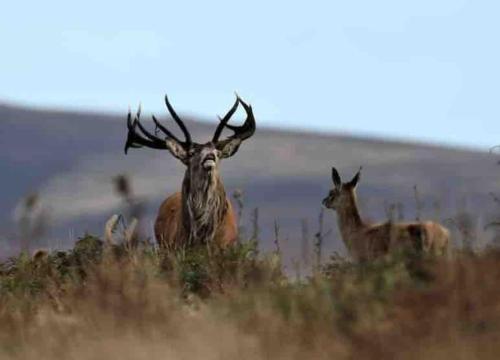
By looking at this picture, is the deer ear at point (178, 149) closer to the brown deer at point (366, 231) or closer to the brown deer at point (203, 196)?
the brown deer at point (203, 196)

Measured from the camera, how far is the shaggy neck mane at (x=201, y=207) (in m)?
20.9

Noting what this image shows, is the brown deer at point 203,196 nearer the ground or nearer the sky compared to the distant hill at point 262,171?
nearer the sky

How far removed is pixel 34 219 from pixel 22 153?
445 feet

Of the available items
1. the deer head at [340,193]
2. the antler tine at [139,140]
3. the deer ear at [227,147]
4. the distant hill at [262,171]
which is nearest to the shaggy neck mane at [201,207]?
the deer ear at [227,147]

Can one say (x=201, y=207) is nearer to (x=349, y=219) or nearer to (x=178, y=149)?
(x=178, y=149)

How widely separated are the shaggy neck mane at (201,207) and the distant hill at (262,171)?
272ft

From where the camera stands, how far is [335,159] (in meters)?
126

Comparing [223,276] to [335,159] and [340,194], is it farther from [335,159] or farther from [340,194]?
[335,159]

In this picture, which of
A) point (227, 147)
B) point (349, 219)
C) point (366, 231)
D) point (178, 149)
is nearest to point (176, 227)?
point (178, 149)

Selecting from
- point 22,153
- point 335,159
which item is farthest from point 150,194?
point 22,153

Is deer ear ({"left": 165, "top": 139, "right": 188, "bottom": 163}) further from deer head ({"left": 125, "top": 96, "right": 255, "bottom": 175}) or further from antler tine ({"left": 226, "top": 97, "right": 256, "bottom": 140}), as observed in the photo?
antler tine ({"left": 226, "top": 97, "right": 256, "bottom": 140})

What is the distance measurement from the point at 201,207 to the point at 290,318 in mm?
9337

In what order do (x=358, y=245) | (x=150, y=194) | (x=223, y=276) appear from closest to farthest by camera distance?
(x=223, y=276) < (x=358, y=245) < (x=150, y=194)

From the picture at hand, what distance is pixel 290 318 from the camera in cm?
1166
